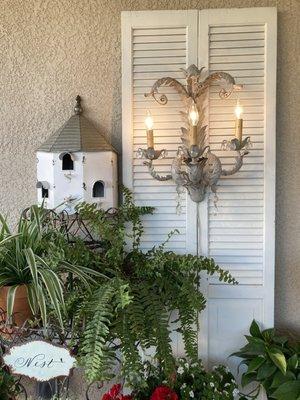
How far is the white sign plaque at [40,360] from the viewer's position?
1.33 meters

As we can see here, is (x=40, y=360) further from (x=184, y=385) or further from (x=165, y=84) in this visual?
(x=165, y=84)

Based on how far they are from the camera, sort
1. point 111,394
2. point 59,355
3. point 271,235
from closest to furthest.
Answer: point 59,355
point 111,394
point 271,235

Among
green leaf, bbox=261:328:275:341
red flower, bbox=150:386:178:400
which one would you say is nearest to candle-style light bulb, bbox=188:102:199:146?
green leaf, bbox=261:328:275:341

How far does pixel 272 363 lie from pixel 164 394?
46 centimetres

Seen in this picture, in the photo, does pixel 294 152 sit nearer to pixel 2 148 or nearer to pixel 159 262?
pixel 159 262

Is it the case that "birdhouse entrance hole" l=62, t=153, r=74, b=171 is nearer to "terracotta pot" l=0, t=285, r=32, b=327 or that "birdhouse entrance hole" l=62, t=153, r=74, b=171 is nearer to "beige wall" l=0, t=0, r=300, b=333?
"beige wall" l=0, t=0, r=300, b=333

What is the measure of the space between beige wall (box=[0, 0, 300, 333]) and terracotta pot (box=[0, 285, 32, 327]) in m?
0.72

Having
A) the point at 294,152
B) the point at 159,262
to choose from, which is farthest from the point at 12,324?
the point at 294,152

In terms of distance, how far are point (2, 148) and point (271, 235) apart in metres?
1.31

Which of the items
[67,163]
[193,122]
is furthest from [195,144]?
[67,163]

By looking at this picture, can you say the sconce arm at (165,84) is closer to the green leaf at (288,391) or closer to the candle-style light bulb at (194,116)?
the candle-style light bulb at (194,116)

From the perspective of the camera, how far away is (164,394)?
4.90ft

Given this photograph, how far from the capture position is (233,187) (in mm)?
1761

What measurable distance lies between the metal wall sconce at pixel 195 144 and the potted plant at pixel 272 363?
66 centimetres
